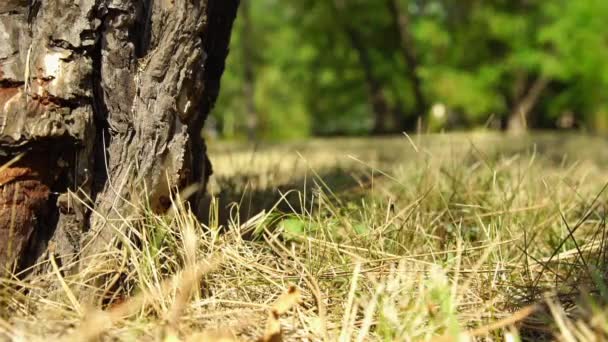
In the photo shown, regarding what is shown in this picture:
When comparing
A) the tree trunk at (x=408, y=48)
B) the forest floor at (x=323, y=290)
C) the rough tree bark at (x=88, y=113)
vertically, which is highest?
the tree trunk at (x=408, y=48)

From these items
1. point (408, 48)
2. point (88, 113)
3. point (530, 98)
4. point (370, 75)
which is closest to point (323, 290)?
point (88, 113)

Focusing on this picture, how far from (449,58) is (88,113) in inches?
658

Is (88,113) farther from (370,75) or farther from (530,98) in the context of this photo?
(530,98)

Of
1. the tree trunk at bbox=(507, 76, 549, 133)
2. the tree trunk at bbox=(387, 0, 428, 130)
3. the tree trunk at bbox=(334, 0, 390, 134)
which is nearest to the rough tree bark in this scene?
the tree trunk at bbox=(387, 0, 428, 130)

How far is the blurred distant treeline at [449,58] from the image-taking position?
15.3 meters

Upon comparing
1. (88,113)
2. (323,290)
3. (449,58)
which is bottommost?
(323,290)

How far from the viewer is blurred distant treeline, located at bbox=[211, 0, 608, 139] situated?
1531 cm

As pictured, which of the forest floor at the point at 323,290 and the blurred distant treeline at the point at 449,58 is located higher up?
the blurred distant treeline at the point at 449,58

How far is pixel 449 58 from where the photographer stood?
56.6 ft

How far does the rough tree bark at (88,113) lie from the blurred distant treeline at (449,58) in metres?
12.1

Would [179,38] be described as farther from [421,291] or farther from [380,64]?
[380,64]

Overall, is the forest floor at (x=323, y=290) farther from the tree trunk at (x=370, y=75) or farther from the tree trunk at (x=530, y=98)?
the tree trunk at (x=530, y=98)

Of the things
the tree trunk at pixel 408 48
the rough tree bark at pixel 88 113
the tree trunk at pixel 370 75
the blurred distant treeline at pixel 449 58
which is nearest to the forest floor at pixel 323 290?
the rough tree bark at pixel 88 113

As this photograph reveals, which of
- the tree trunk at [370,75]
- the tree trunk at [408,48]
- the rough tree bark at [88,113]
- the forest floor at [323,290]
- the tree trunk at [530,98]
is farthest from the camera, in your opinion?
the tree trunk at [530,98]
